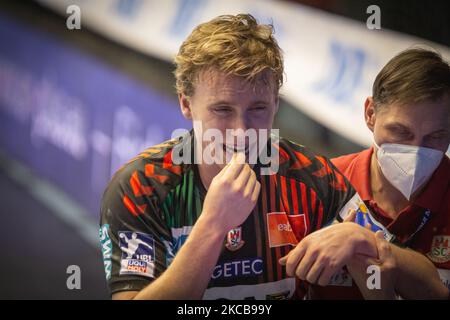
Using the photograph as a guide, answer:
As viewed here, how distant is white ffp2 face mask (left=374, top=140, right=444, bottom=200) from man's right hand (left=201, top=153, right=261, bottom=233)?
0.66 m

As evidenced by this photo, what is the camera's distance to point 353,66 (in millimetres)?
2568

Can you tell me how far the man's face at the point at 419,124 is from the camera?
2430mm

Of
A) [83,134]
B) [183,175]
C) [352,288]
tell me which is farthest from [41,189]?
[352,288]

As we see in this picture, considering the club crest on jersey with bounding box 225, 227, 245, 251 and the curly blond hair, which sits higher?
the curly blond hair

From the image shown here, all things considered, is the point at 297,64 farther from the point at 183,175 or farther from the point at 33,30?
the point at 33,30

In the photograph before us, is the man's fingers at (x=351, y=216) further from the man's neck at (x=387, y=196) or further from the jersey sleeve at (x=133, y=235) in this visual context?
the jersey sleeve at (x=133, y=235)

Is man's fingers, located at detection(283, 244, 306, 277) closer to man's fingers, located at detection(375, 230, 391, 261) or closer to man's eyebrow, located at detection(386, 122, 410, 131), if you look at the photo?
man's fingers, located at detection(375, 230, 391, 261)

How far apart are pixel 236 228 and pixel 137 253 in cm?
43

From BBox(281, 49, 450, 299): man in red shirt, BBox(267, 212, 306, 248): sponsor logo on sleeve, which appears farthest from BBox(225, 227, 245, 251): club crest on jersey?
BBox(281, 49, 450, 299): man in red shirt

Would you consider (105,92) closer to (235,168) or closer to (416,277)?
(235,168)

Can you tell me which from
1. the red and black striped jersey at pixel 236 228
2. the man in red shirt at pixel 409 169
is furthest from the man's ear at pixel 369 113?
the red and black striped jersey at pixel 236 228

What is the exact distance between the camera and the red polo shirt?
8.00ft

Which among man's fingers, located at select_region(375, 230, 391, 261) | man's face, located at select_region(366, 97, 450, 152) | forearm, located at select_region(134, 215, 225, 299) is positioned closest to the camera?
forearm, located at select_region(134, 215, 225, 299)

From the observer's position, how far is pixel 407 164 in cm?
244
